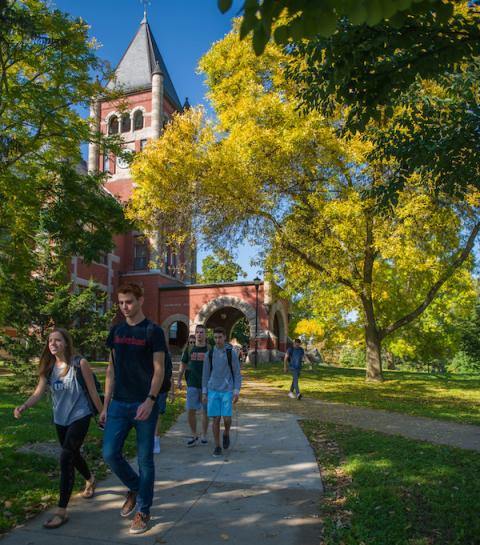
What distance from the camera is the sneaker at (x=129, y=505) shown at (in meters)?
4.40

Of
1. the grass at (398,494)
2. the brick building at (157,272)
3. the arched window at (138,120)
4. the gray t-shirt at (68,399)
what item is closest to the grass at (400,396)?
the grass at (398,494)

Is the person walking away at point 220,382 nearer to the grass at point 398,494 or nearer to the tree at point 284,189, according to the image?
the grass at point 398,494

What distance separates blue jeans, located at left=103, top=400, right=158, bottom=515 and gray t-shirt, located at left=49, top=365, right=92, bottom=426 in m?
0.40

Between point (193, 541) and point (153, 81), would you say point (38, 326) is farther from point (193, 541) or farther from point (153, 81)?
point (153, 81)

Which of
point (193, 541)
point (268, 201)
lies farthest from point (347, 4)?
point (268, 201)

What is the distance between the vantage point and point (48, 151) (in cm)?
1305

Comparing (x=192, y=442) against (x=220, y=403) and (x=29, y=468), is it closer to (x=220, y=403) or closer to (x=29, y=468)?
(x=220, y=403)

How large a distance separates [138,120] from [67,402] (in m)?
36.3

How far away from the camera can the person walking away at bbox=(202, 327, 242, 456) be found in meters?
6.89

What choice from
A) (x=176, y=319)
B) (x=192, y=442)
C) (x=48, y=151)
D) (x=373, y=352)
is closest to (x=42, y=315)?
(x=48, y=151)

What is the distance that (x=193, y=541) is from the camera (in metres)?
3.89

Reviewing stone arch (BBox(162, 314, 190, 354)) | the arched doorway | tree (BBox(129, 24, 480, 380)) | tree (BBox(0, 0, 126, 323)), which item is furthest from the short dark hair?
the arched doorway

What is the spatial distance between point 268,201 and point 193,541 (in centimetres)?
1379

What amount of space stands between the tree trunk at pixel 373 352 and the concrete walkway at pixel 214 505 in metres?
13.2
